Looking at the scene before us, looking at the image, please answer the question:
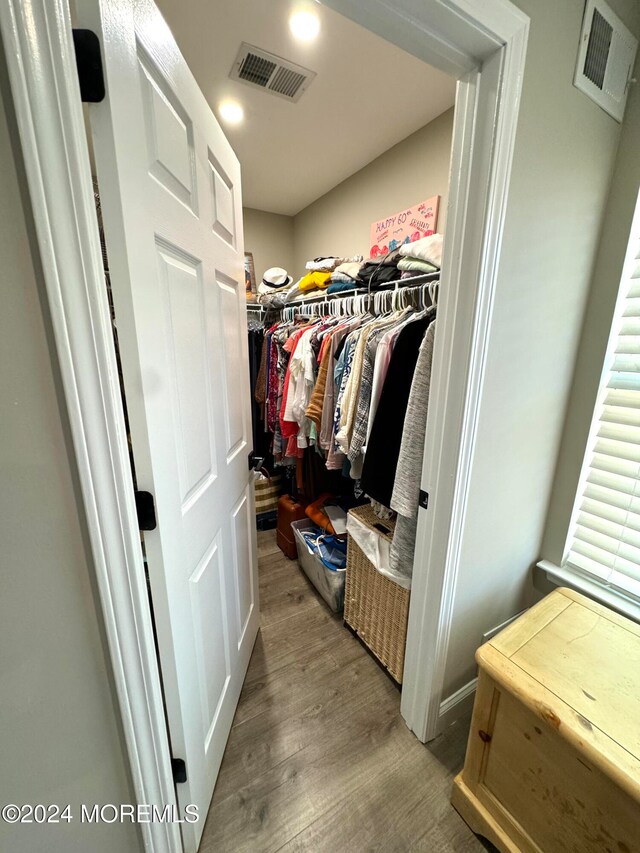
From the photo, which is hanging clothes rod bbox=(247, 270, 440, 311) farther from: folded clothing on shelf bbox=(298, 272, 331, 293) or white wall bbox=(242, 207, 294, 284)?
white wall bbox=(242, 207, 294, 284)

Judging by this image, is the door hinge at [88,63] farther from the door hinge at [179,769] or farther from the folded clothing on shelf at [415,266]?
A: the door hinge at [179,769]

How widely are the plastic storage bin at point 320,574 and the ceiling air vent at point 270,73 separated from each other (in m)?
2.28

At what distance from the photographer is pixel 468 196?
83 cm

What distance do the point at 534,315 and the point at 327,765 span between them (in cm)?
167

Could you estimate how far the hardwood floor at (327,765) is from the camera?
0.97 m

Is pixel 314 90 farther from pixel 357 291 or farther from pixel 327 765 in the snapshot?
pixel 327 765

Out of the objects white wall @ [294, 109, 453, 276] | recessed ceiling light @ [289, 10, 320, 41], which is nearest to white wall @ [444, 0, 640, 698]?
white wall @ [294, 109, 453, 276]

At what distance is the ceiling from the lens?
1.25m

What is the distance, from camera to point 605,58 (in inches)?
36.7

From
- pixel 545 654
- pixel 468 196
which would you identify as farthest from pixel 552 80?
pixel 545 654

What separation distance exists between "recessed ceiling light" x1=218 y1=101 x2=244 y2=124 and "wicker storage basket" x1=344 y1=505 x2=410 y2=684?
2187 mm

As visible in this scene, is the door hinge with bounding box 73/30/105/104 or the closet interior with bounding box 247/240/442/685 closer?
the door hinge with bounding box 73/30/105/104

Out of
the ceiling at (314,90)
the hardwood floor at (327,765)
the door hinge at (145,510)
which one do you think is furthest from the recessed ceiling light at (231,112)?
the hardwood floor at (327,765)

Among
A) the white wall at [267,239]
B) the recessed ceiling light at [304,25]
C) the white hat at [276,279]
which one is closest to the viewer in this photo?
the recessed ceiling light at [304,25]
